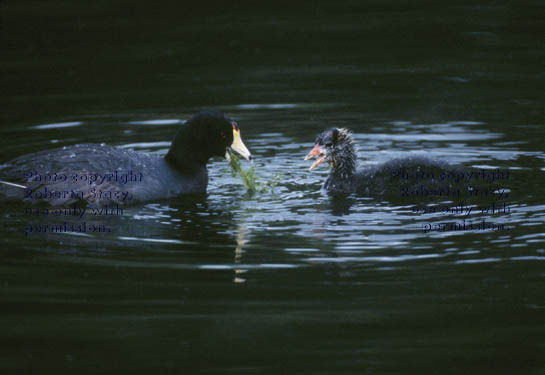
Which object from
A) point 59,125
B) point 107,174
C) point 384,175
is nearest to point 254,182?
point 384,175

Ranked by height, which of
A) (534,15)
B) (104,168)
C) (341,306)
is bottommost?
(341,306)

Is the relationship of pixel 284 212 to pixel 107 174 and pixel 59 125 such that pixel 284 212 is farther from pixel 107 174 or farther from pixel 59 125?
pixel 59 125

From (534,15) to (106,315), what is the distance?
13.5 meters

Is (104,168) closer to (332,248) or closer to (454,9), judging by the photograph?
(332,248)

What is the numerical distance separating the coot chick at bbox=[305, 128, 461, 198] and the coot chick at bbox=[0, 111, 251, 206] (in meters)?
0.92

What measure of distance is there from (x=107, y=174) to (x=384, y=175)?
2.59 meters

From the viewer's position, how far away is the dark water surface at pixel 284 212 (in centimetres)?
565

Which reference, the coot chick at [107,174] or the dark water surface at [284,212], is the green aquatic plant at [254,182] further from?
the coot chick at [107,174]

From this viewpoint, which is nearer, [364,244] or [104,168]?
[364,244]

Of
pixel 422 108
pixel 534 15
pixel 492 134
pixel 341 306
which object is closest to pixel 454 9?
pixel 534 15

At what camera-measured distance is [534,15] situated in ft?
58.2

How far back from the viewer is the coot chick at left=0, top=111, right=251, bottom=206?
Result: 9.04 meters

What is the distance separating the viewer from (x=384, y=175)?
9422 millimetres

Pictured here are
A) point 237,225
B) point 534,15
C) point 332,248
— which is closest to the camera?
point 332,248
